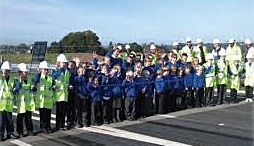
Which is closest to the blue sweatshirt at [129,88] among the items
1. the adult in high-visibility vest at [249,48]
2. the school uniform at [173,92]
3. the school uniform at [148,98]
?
the school uniform at [148,98]

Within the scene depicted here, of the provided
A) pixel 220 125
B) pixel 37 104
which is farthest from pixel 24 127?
pixel 220 125

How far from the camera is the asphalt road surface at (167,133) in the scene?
9.58 m

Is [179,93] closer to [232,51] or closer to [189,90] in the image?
[189,90]

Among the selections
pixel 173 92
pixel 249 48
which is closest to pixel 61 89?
pixel 173 92

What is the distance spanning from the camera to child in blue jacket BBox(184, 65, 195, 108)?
44.8ft

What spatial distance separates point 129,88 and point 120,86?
11.9 inches

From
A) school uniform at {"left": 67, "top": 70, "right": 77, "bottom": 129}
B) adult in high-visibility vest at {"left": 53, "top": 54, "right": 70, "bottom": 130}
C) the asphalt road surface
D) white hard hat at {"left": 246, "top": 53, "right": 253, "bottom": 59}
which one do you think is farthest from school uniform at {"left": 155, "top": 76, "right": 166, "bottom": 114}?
white hard hat at {"left": 246, "top": 53, "right": 253, "bottom": 59}

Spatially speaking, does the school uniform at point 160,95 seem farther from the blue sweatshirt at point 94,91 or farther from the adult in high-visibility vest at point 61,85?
the adult in high-visibility vest at point 61,85

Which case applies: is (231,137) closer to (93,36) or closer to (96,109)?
(96,109)

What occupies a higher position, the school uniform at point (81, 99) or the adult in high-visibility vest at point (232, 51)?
the adult in high-visibility vest at point (232, 51)

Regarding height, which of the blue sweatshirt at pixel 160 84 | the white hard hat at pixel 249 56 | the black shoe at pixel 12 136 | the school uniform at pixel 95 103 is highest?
the white hard hat at pixel 249 56

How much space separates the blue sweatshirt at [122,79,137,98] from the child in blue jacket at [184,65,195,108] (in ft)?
A: 7.39

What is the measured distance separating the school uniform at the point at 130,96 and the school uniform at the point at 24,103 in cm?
306

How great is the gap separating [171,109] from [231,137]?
3.83 meters
